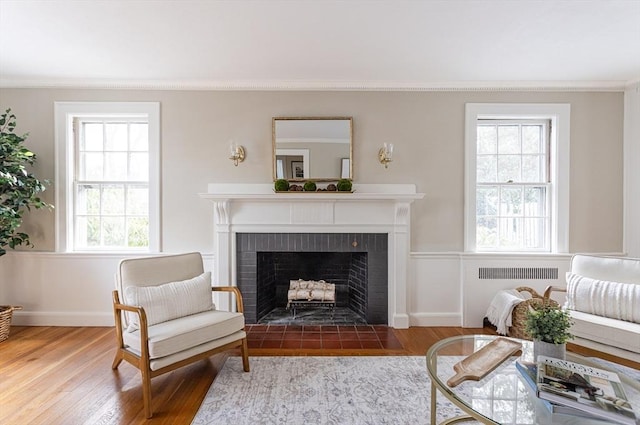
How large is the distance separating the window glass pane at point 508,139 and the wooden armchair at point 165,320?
10.4 feet

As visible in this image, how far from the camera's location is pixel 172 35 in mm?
2393

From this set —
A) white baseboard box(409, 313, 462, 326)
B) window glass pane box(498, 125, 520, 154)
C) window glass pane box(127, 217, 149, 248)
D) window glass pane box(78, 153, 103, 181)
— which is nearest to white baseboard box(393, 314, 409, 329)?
white baseboard box(409, 313, 462, 326)

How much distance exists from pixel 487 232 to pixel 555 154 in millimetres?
1080

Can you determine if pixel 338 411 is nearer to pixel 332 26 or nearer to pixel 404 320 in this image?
pixel 404 320

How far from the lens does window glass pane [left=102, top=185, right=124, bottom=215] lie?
3434 millimetres

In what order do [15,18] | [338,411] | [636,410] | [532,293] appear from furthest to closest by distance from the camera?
[532,293]
[15,18]
[338,411]
[636,410]

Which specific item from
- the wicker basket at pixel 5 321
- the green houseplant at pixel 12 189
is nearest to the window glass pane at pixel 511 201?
the green houseplant at pixel 12 189

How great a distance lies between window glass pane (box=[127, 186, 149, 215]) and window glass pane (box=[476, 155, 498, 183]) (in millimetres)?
3637

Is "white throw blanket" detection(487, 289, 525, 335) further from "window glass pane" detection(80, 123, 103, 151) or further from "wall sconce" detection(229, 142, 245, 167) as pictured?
"window glass pane" detection(80, 123, 103, 151)

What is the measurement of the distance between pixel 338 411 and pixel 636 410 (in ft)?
4.71

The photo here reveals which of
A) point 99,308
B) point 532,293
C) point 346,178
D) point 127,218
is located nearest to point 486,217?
point 532,293

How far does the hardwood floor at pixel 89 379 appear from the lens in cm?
193

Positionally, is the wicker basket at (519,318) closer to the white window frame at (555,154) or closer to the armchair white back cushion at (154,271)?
the white window frame at (555,154)

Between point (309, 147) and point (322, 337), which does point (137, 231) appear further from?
point (322, 337)
